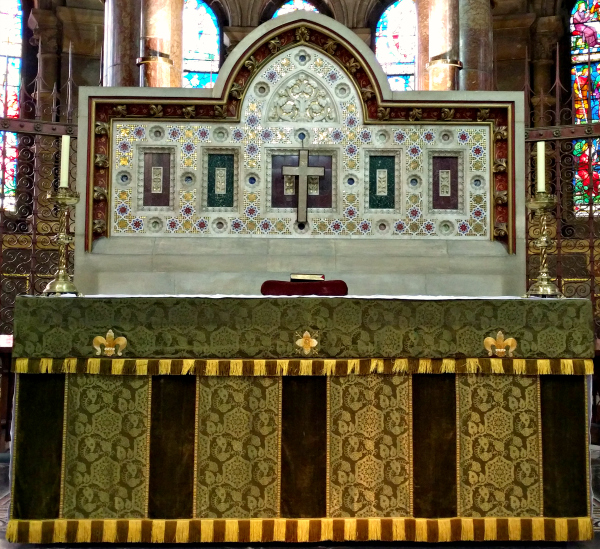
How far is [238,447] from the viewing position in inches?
148

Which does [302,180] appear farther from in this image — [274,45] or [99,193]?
[99,193]

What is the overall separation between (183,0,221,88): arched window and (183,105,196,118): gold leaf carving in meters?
8.73

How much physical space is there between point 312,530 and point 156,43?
535 centimetres

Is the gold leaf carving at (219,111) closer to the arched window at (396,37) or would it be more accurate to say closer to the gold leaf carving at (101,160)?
the gold leaf carving at (101,160)

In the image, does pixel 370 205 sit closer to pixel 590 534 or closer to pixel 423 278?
pixel 423 278

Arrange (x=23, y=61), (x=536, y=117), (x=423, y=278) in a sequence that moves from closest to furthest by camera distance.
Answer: (x=423, y=278) → (x=536, y=117) → (x=23, y=61)

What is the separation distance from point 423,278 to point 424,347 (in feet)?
4.16

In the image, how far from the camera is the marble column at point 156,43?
7418mm

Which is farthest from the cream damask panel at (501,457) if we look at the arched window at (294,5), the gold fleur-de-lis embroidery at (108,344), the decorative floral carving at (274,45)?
the arched window at (294,5)

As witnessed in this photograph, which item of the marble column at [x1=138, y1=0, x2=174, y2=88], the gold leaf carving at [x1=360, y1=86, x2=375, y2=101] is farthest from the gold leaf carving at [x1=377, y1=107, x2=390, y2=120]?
the marble column at [x1=138, y1=0, x2=174, y2=88]

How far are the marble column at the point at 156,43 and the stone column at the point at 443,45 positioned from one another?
7.75 feet

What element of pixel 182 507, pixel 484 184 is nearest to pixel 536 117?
pixel 484 184

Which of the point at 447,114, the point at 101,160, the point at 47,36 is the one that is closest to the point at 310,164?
the point at 447,114

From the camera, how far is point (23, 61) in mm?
12797
